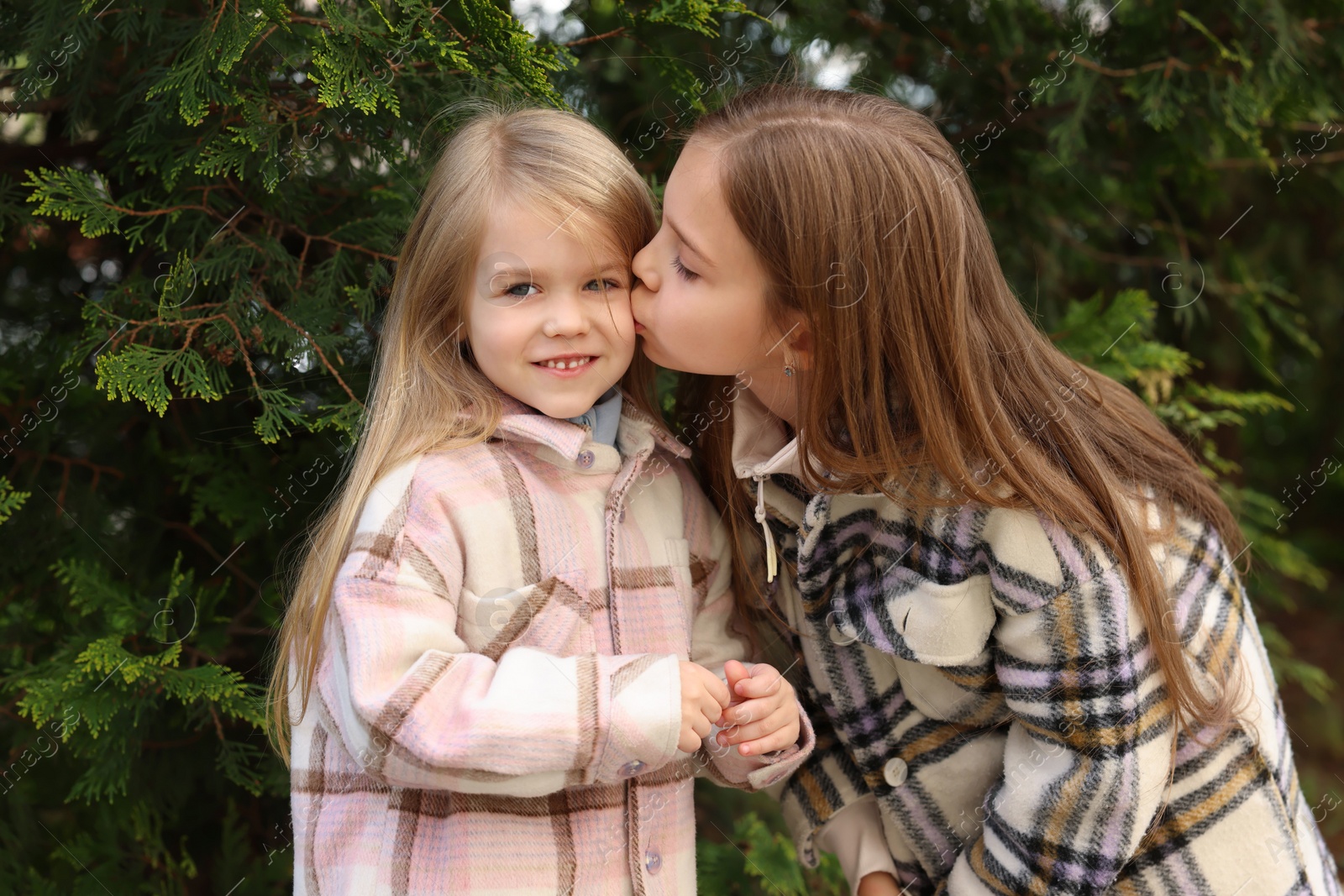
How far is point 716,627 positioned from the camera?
6.84 feet

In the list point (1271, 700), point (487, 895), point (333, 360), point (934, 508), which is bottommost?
point (487, 895)

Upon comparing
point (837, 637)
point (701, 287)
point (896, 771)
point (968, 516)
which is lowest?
point (896, 771)

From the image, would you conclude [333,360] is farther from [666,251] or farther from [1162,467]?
[1162,467]

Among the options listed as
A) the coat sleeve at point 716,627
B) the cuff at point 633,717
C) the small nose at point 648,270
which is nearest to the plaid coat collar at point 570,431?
the coat sleeve at point 716,627

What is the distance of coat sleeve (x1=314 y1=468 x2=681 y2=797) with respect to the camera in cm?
152

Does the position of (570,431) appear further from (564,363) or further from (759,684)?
(759,684)

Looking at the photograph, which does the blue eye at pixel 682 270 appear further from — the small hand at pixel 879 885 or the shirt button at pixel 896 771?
the small hand at pixel 879 885

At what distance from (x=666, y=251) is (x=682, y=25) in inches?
22.0

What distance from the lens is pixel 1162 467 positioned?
2.01 metres

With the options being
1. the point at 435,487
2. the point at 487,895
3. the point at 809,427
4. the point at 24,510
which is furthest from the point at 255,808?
the point at 809,427

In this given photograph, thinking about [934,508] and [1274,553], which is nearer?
[934,508]

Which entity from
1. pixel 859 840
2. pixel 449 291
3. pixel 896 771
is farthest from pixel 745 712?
pixel 449 291

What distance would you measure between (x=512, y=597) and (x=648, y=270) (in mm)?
601

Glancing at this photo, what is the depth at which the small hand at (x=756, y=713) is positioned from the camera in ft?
A: 5.75
